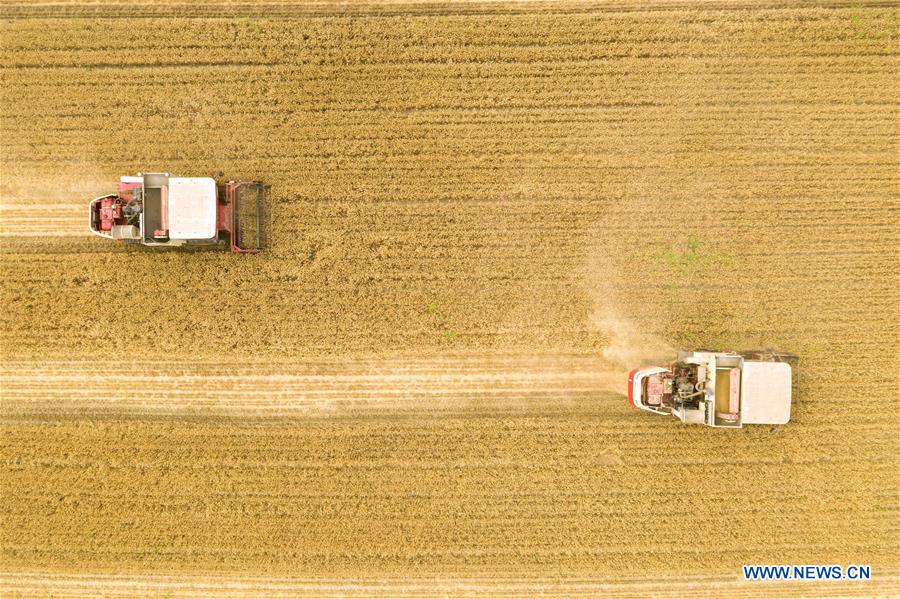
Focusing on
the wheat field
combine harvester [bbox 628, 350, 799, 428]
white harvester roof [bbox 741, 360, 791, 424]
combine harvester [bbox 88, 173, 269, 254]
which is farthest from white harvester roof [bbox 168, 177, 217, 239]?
white harvester roof [bbox 741, 360, 791, 424]

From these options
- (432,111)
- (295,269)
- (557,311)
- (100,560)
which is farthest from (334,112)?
(100,560)

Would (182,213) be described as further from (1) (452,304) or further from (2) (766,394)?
(2) (766,394)

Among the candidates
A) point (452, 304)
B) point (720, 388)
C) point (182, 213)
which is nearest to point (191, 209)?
point (182, 213)

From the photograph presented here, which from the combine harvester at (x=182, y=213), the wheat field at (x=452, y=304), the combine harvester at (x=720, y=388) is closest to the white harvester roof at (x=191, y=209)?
the combine harvester at (x=182, y=213)

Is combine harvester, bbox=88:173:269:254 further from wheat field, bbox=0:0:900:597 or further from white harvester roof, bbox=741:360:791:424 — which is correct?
white harvester roof, bbox=741:360:791:424

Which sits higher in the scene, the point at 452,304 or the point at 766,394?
the point at 452,304

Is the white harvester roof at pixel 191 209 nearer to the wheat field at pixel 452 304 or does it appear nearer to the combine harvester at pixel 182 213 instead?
the combine harvester at pixel 182 213
